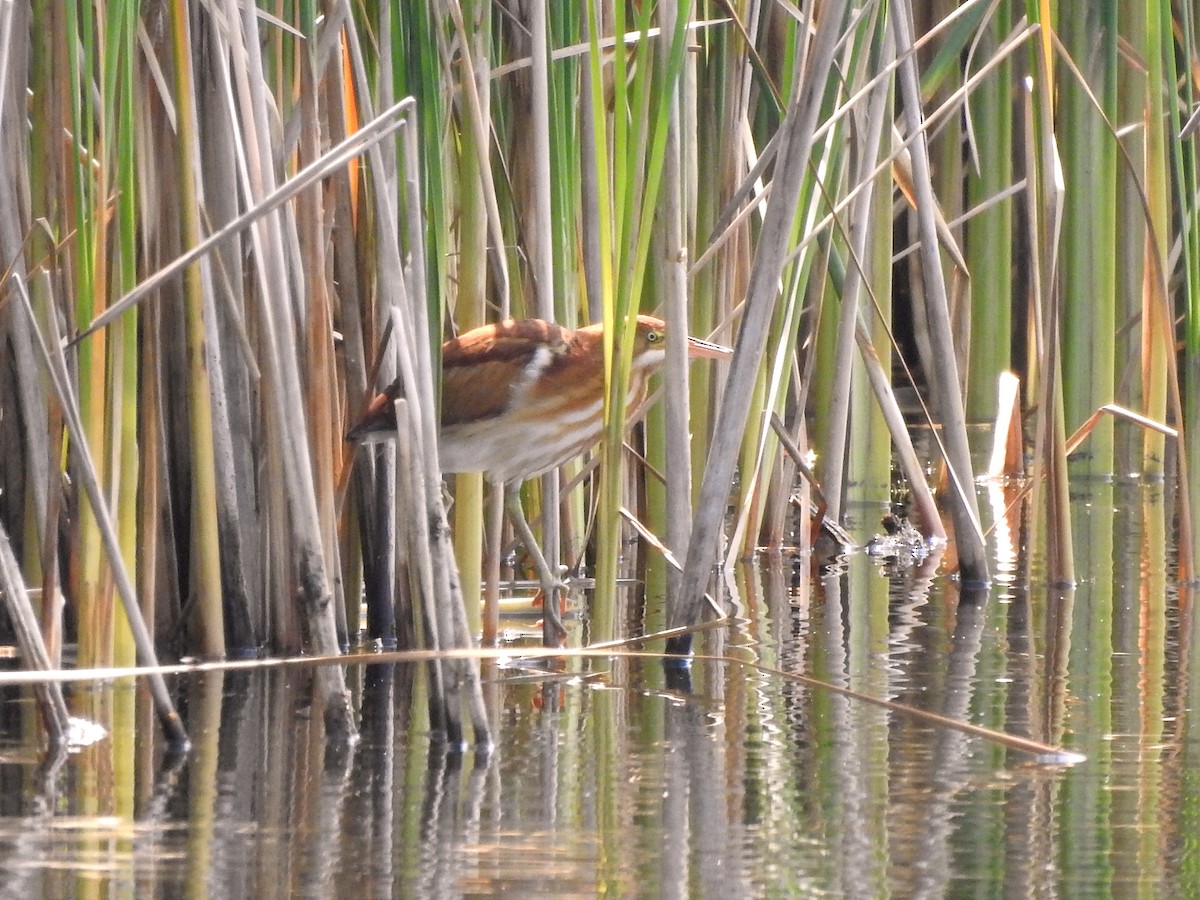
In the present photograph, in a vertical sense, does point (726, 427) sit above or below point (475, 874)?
above

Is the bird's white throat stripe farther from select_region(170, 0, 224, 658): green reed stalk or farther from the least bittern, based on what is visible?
select_region(170, 0, 224, 658): green reed stalk

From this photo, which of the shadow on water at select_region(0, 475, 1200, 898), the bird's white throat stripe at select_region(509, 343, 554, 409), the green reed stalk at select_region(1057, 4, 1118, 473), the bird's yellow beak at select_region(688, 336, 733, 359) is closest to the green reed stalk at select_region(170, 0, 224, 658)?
the shadow on water at select_region(0, 475, 1200, 898)

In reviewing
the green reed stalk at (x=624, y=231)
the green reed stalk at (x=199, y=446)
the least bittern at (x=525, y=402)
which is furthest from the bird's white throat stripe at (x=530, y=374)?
the green reed stalk at (x=199, y=446)

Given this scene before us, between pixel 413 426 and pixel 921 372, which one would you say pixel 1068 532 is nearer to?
pixel 413 426

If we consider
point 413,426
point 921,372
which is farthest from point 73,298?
point 921,372

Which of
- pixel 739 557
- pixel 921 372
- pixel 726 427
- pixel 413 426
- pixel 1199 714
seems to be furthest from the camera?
pixel 921 372

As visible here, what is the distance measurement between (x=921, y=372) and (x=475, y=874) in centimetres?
606

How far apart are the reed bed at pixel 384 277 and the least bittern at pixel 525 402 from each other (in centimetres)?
9

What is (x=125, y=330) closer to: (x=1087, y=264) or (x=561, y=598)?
(x=561, y=598)

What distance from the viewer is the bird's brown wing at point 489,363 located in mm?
3660

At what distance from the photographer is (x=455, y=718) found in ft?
8.95

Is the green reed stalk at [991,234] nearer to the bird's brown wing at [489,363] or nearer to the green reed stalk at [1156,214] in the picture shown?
the green reed stalk at [1156,214]

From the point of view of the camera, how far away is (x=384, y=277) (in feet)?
8.95

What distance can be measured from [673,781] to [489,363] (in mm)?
1423
